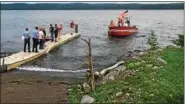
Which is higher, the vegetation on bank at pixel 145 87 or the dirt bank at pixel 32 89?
the vegetation on bank at pixel 145 87

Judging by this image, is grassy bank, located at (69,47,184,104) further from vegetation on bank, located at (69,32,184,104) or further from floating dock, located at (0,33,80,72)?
floating dock, located at (0,33,80,72)

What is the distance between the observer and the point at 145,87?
12.7 meters

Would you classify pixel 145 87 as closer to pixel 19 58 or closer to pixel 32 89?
A: pixel 32 89

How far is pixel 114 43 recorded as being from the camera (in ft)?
106

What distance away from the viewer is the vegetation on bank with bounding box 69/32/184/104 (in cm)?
1176

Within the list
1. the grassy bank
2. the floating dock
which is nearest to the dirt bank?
the grassy bank

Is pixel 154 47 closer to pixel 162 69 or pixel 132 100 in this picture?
pixel 162 69

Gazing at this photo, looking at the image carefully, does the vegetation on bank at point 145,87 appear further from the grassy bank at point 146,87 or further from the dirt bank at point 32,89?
the dirt bank at point 32,89

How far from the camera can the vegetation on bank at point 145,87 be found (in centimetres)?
1176

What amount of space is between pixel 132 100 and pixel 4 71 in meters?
8.00

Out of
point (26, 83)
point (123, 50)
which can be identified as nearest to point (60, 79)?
point (26, 83)

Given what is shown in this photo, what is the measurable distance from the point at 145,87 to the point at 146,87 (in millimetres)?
35

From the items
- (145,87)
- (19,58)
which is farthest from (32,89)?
(19,58)

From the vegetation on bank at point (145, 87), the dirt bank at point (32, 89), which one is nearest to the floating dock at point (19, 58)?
the dirt bank at point (32, 89)
